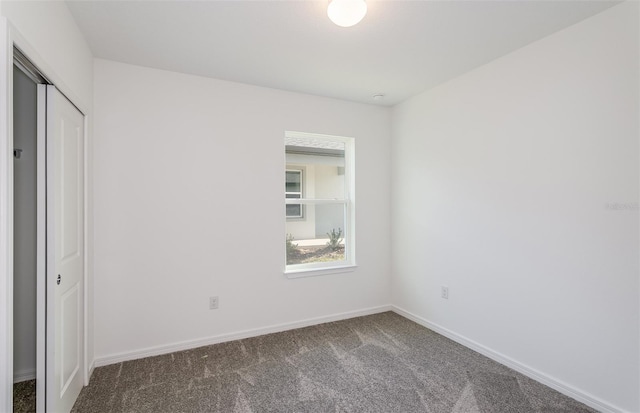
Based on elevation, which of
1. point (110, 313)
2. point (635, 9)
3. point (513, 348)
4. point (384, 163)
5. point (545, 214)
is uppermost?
point (635, 9)

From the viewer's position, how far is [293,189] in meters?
3.59

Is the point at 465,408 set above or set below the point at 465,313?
below

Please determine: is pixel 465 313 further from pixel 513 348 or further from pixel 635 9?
pixel 635 9

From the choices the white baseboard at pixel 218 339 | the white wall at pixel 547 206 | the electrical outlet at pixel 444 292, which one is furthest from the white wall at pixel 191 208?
the white wall at pixel 547 206

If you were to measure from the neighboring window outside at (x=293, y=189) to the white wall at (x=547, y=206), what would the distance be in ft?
4.69

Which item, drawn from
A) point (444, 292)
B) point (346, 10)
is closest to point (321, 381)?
point (444, 292)

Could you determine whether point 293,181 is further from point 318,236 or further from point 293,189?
point 318,236

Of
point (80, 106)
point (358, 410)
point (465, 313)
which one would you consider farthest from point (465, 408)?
point (80, 106)

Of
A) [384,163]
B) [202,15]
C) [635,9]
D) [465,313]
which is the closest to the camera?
[635,9]

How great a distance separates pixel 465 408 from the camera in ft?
6.80

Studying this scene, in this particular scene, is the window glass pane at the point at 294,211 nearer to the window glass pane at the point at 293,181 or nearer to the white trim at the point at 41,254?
the window glass pane at the point at 293,181

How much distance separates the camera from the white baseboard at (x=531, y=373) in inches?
81.3

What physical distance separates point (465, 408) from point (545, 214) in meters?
1.51

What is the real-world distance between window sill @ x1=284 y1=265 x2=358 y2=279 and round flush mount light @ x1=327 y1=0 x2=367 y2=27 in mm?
2427
